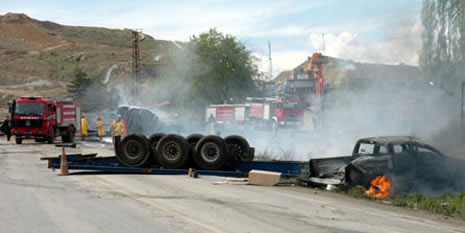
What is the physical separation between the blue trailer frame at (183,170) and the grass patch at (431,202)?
2.10m

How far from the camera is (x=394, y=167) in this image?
42.5 ft

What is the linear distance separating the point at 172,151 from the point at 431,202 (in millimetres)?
7038

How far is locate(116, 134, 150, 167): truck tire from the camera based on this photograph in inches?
626

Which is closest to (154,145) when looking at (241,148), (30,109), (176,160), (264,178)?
(176,160)

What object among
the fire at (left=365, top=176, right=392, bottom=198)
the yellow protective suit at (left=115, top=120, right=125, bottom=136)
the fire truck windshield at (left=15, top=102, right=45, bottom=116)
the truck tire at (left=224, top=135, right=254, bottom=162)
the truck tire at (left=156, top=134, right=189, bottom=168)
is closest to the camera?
the fire at (left=365, top=176, right=392, bottom=198)

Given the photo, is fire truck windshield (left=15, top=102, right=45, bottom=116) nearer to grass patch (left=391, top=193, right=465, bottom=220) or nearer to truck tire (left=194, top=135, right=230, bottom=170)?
truck tire (left=194, top=135, right=230, bottom=170)

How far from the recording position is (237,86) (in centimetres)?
6706


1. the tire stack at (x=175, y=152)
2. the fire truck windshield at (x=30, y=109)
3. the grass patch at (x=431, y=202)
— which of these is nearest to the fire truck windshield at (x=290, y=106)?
the fire truck windshield at (x=30, y=109)

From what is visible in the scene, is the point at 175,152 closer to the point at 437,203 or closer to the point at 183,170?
the point at 183,170

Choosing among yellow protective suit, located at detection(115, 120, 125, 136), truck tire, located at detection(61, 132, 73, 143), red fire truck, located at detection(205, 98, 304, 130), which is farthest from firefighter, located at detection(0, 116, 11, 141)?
red fire truck, located at detection(205, 98, 304, 130)

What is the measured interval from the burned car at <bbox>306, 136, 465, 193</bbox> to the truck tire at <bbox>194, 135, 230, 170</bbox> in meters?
2.60

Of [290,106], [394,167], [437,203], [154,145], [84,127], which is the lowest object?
[437,203]

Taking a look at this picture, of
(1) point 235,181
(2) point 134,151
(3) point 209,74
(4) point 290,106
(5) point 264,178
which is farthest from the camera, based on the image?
(3) point 209,74

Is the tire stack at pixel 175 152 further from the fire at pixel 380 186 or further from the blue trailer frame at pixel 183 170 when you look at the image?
the fire at pixel 380 186
